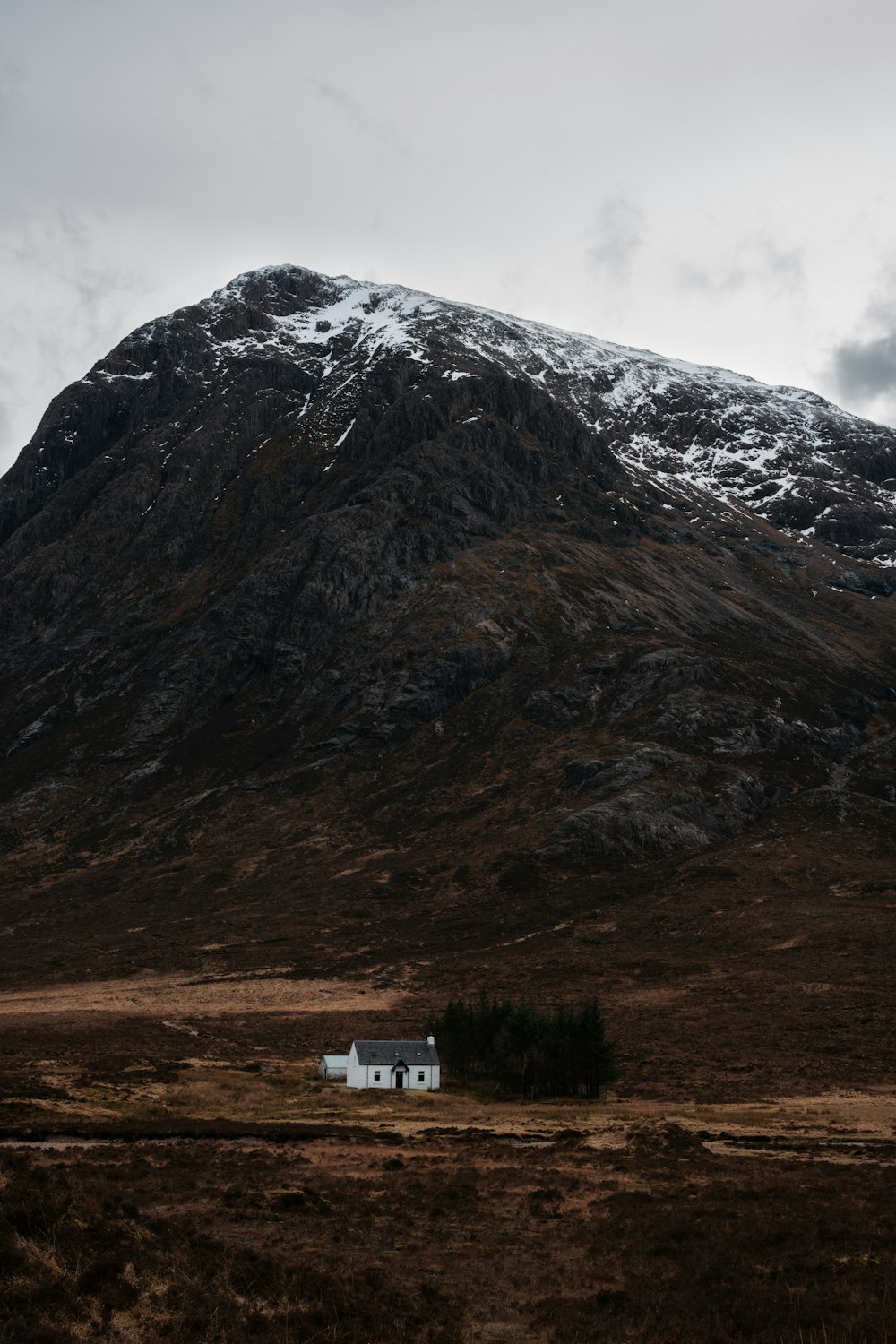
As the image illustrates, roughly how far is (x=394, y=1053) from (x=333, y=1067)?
5378 millimetres

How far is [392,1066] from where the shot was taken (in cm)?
7988

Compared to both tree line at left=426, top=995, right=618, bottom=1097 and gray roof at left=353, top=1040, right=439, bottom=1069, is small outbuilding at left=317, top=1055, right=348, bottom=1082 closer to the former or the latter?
gray roof at left=353, top=1040, right=439, bottom=1069

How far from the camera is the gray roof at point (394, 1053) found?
80000mm

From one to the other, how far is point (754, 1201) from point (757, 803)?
163763 mm

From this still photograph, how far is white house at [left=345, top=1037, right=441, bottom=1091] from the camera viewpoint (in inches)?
3115

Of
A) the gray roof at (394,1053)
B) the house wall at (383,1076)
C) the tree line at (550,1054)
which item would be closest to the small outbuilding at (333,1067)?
the house wall at (383,1076)

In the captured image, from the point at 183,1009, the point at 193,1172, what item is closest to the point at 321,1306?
the point at 193,1172

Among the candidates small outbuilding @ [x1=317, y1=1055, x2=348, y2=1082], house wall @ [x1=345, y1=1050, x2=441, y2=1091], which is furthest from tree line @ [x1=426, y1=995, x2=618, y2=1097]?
small outbuilding @ [x1=317, y1=1055, x2=348, y2=1082]

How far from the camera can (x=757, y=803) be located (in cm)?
19488

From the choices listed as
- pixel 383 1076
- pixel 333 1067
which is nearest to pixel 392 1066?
pixel 383 1076

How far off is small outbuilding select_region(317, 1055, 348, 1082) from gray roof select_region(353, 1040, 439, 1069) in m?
2.12

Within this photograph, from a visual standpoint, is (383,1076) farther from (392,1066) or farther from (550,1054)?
(550,1054)

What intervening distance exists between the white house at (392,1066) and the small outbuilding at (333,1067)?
60 cm

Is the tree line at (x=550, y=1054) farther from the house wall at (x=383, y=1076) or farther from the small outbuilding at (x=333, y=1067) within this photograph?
the small outbuilding at (x=333, y=1067)
